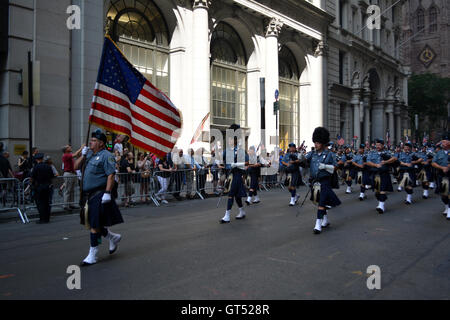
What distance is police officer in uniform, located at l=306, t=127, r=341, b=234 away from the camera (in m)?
8.28

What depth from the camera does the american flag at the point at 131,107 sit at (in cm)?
701

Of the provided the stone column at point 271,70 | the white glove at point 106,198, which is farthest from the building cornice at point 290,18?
the white glove at point 106,198

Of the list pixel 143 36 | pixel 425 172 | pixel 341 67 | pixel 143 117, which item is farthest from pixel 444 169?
pixel 341 67

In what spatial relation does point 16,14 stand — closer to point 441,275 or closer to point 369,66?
point 441,275

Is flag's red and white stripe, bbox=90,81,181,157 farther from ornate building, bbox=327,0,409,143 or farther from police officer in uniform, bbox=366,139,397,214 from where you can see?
ornate building, bbox=327,0,409,143

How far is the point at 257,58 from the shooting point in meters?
26.4

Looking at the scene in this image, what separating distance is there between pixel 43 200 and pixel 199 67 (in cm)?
1278

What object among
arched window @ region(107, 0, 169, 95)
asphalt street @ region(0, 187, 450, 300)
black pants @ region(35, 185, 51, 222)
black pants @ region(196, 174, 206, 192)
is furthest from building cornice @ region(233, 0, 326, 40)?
asphalt street @ region(0, 187, 450, 300)

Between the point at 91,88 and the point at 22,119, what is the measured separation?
2993 millimetres

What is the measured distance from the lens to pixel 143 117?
7523 mm

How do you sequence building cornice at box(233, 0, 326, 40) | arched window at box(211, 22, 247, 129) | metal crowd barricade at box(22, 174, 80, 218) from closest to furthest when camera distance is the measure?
metal crowd barricade at box(22, 174, 80, 218), arched window at box(211, 22, 247, 129), building cornice at box(233, 0, 326, 40)

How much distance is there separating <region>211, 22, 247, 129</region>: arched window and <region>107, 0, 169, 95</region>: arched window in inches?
146

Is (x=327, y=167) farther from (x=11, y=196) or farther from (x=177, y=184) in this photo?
(x=11, y=196)
